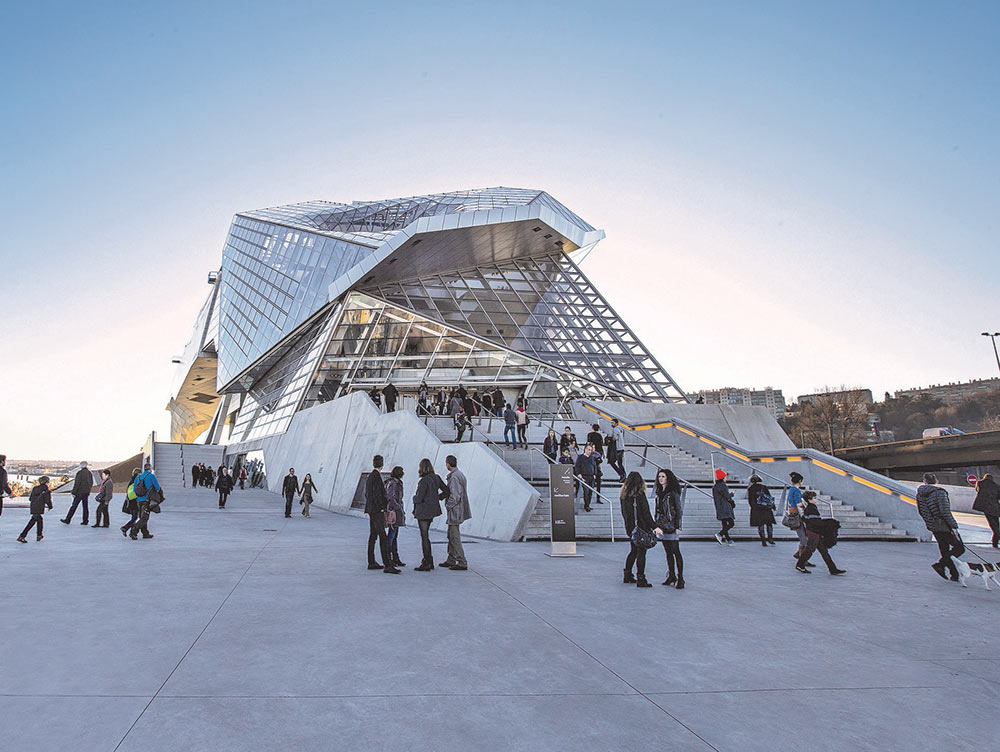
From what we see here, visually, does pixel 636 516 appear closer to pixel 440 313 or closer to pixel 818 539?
pixel 818 539

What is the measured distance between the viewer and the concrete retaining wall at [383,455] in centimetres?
1375

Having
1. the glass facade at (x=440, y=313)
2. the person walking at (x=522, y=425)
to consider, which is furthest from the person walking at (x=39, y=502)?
the glass facade at (x=440, y=313)

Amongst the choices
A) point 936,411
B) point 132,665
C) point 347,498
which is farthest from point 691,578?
point 936,411

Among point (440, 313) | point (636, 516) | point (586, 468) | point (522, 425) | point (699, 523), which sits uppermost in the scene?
point (440, 313)

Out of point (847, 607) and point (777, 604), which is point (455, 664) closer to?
point (777, 604)

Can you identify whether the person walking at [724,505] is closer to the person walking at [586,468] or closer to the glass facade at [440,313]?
the person walking at [586,468]

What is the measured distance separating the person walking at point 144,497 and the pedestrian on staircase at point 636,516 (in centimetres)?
904

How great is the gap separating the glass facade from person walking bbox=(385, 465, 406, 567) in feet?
73.8

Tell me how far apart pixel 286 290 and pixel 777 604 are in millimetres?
39950

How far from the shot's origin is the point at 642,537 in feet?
26.8

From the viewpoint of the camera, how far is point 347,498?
21781mm

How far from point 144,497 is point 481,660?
402 inches

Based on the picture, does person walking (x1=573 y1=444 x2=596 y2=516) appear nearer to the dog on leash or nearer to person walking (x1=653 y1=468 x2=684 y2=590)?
person walking (x1=653 y1=468 x2=684 y2=590)

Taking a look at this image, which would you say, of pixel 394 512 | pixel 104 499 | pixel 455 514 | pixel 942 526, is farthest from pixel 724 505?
pixel 104 499
